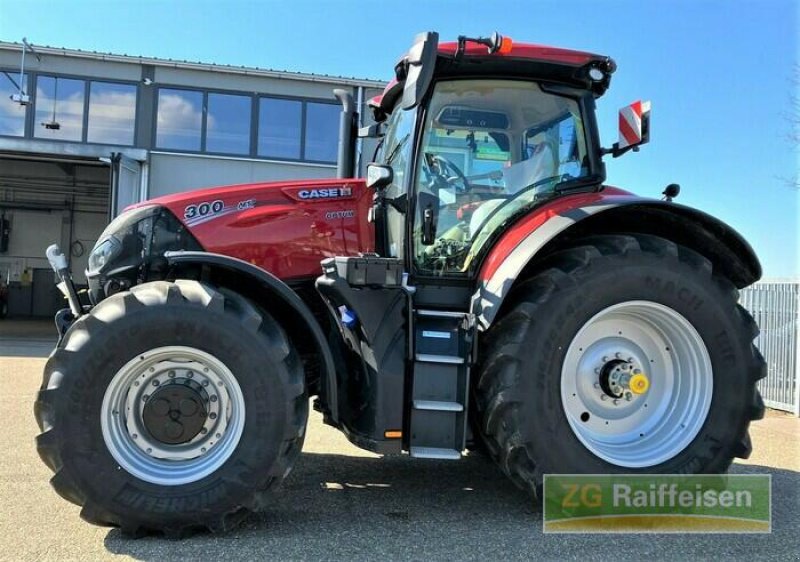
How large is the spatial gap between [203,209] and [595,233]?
231cm

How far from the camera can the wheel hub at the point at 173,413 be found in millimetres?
3080

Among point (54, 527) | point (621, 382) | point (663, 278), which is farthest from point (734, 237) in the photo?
point (54, 527)

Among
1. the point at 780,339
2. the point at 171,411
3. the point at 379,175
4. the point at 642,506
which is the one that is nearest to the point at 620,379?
the point at 642,506

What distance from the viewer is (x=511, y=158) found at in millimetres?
3836

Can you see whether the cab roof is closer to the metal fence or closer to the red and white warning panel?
the red and white warning panel

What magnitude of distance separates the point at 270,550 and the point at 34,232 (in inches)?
925

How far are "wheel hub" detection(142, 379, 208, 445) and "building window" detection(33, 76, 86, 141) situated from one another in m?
13.5

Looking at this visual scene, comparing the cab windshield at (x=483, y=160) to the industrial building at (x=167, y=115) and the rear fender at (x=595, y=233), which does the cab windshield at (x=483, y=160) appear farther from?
the industrial building at (x=167, y=115)

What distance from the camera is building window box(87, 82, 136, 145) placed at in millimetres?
14414

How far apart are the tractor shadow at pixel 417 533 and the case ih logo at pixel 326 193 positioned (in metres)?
1.74

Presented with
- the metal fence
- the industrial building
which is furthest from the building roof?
the metal fence

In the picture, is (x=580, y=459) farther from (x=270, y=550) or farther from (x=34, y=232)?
(x=34, y=232)

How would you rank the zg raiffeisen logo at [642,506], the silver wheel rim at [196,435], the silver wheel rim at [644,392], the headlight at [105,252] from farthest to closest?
the headlight at [105,252] < the silver wheel rim at [644,392] < the zg raiffeisen logo at [642,506] < the silver wheel rim at [196,435]

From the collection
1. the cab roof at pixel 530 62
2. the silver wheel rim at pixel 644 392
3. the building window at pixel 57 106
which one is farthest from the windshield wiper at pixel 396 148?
the building window at pixel 57 106
